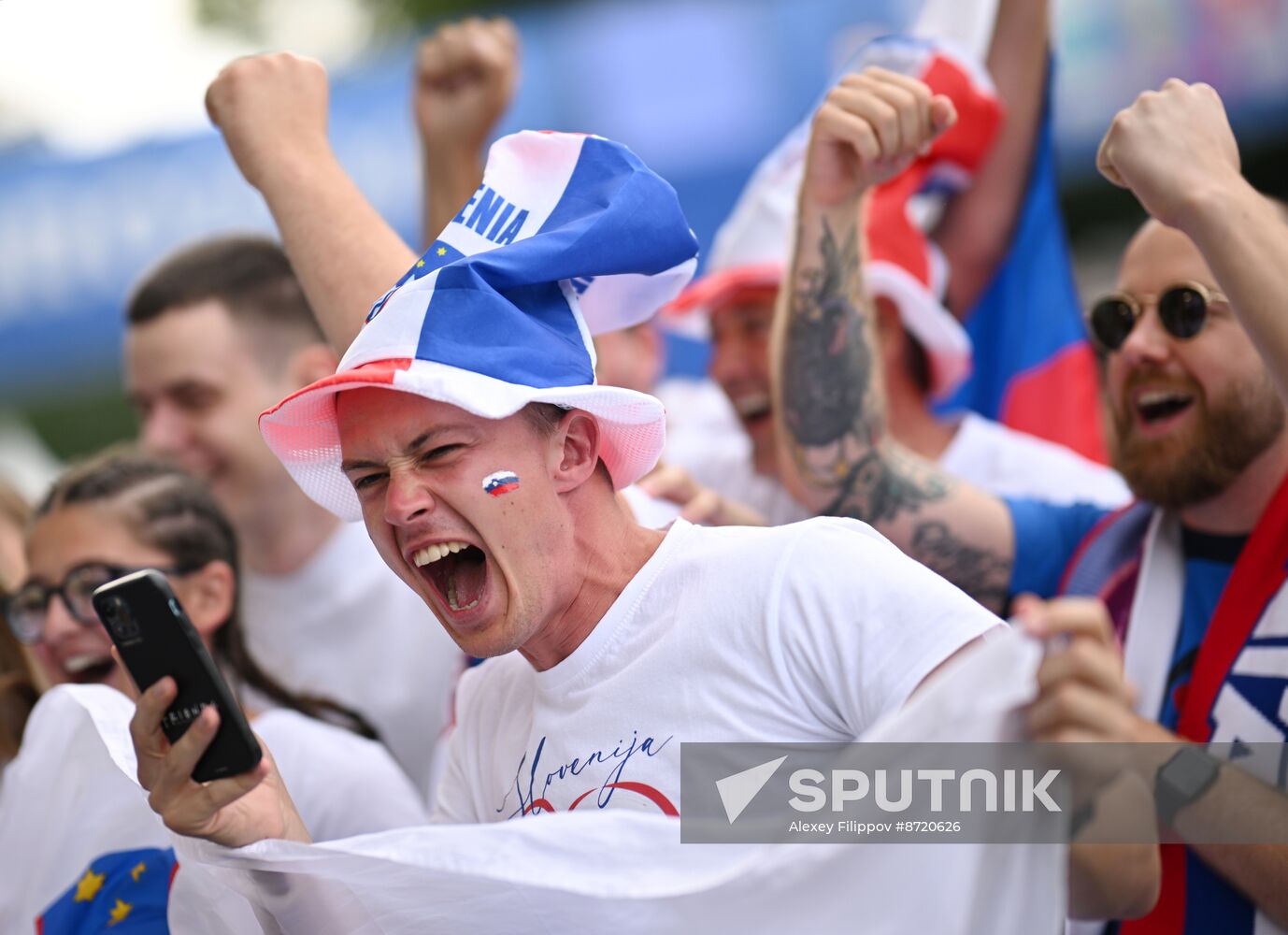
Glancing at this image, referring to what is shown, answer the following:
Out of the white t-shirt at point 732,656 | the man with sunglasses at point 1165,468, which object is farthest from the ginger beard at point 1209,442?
the white t-shirt at point 732,656

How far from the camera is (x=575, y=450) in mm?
2059

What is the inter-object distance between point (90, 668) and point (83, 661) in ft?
0.11

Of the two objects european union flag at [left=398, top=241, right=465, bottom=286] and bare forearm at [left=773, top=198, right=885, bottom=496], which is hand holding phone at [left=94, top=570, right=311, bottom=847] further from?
bare forearm at [left=773, top=198, right=885, bottom=496]

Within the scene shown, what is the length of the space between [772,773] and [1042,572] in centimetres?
127

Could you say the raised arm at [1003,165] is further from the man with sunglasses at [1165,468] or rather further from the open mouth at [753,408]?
the man with sunglasses at [1165,468]

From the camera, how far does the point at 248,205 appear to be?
8.82 meters

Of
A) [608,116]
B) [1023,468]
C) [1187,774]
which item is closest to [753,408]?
[1023,468]

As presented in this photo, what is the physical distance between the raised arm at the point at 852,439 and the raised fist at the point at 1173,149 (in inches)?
29.0

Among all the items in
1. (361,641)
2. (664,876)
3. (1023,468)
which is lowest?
(361,641)

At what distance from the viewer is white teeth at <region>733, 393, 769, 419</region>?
13.0 ft

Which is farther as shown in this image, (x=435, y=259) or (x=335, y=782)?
(x=335, y=782)

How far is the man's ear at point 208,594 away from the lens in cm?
300

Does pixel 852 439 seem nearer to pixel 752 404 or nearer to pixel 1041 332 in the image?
pixel 752 404

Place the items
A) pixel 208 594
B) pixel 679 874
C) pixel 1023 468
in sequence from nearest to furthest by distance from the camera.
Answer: pixel 679 874, pixel 208 594, pixel 1023 468
